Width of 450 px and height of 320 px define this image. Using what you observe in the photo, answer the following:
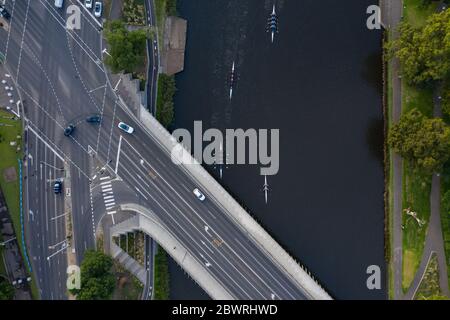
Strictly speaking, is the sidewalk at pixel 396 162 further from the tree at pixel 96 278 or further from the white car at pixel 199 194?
the tree at pixel 96 278

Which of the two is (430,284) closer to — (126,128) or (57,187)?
(126,128)

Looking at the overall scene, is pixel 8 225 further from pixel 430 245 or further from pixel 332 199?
pixel 430 245

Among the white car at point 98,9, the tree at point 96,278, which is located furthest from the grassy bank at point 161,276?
the white car at point 98,9

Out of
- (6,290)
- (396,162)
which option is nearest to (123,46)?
(6,290)

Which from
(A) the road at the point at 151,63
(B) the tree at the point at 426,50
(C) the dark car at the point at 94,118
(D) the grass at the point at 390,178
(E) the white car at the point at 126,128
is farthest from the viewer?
(A) the road at the point at 151,63

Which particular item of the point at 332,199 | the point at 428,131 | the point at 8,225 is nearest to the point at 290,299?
the point at 332,199

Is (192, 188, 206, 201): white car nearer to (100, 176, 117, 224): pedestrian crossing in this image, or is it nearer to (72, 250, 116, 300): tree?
(100, 176, 117, 224): pedestrian crossing

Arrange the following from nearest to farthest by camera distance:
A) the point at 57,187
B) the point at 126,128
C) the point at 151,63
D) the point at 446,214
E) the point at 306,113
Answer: the point at 446,214
the point at 126,128
the point at 57,187
the point at 306,113
the point at 151,63
